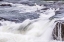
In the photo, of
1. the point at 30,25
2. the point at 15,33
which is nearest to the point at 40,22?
the point at 30,25

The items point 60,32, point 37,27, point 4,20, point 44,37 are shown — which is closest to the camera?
point 60,32

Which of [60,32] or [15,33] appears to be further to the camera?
[15,33]

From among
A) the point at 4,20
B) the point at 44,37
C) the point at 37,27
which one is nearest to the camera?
the point at 44,37

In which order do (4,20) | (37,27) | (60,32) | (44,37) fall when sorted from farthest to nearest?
(4,20)
(37,27)
(44,37)
(60,32)

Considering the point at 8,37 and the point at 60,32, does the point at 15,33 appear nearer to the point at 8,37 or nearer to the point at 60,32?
the point at 8,37

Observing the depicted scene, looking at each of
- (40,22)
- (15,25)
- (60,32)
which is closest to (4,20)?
(15,25)

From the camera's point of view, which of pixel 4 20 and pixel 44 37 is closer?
pixel 44 37

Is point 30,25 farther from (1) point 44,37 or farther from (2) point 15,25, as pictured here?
(1) point 44,37

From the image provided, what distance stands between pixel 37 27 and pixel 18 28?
0.84 m

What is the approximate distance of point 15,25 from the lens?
10.2 meters

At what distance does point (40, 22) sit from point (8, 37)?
236 centimetres

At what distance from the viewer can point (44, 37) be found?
8.80 meters

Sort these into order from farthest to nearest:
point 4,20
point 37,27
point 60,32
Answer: point 4,20 → point 37,27 → point 60,32

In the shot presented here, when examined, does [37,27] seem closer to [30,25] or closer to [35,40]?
[30,25]
